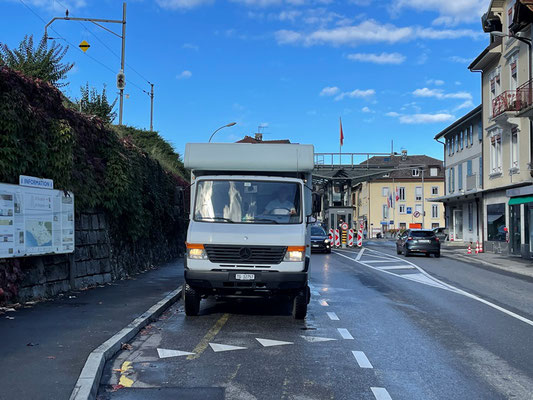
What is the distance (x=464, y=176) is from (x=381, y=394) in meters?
39.9

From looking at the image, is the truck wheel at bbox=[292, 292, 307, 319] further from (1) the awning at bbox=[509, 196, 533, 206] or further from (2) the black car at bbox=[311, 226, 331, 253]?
(2) the black car at bbox=[311, 226, 331, 253]

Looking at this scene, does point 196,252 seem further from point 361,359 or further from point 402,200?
point 402,200

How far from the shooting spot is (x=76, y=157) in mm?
11789

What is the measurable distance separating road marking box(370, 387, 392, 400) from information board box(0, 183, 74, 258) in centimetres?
648

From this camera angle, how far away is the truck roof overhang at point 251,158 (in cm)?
996

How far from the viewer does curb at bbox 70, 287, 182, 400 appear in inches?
189

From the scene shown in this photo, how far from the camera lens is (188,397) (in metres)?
4.98

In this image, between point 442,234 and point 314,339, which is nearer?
point 314,339

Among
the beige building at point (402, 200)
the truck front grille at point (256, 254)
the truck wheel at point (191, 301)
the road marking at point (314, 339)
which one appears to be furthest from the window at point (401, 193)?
the road marking at point (314, 339)

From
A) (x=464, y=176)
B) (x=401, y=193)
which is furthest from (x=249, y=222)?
(x=401, y=193)

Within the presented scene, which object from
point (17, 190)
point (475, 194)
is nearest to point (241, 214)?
point (17, 190)

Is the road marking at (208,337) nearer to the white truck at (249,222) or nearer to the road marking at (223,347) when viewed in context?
the road marking at (223,347)

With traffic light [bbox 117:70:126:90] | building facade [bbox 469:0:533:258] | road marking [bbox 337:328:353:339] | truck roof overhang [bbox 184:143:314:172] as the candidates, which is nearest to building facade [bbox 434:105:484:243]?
building facade [bbox 469:0:533:258]

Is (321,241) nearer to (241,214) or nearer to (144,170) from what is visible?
(144,170)
